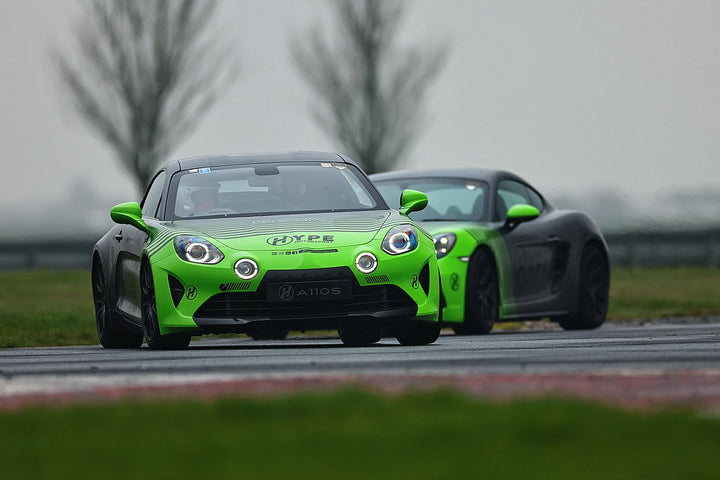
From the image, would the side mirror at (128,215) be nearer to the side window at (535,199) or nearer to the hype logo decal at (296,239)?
the hype logo decal at (296,239)

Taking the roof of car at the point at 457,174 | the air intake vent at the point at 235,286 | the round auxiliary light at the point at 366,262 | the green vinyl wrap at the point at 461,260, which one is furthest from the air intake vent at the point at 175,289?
the roof of car at the point at 457,174

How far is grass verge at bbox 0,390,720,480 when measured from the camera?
4355 mm

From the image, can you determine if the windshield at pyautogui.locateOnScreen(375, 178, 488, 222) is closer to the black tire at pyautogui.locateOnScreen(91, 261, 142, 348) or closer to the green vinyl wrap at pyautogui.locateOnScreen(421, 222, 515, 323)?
the green vinyl wrap at pyautogui.locateOnScreen(421, 222, 515, 323)

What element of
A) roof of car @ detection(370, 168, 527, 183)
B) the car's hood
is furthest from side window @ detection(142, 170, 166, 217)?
roof of car @ detection(370, 168, 527, 183)

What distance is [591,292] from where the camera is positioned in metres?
15.5

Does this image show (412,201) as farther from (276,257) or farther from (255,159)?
(276,257)

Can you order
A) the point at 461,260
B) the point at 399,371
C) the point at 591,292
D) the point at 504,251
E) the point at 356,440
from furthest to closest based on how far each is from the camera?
the point at 591,292 < the point at 504,251 < the point at 461,260 < the point at 399,371 < the point at 356,440

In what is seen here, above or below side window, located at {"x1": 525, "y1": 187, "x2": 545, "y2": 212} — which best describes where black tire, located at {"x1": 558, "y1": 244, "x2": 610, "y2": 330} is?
below

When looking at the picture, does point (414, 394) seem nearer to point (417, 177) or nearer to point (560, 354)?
point (560, 354)

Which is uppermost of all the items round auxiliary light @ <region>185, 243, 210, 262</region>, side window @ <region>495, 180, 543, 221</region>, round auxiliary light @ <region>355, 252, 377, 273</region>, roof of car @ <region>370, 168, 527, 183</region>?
round auxiliary light @ <region>185, 243, 210, 262</region>

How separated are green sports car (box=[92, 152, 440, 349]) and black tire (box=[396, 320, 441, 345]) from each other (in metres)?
0.01

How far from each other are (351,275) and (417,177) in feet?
14.6

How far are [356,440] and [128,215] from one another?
→ 6867mm

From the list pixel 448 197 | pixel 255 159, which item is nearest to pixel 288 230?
pixel 255 159
